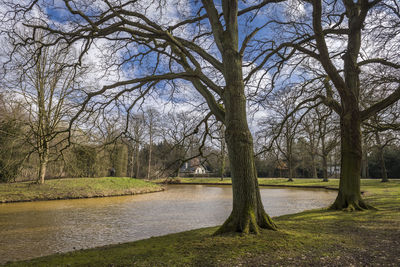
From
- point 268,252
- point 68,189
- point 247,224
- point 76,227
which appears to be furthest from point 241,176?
point 68,189

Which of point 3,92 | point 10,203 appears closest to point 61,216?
point 10,203

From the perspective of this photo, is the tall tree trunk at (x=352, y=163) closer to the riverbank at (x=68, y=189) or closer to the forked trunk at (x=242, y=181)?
the forked trunk at (x=242, y=181)

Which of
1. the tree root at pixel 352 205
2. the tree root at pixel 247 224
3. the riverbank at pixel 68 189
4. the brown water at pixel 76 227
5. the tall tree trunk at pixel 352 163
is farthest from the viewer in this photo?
the riverbank at pixel 68 189

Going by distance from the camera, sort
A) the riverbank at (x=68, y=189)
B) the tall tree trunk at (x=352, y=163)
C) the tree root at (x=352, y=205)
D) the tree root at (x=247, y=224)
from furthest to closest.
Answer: the riverbank at (x=68, y=189) → the tall tree trunk at (x=352, y=163) → the tree root at (x=352, y=205) → the tree root at (x=247, y=224)

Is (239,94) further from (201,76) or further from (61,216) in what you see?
(61,216)

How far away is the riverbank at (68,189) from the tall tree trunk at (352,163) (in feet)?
40.6

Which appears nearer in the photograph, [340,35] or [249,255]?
[249,255]

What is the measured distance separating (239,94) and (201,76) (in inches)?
35.2

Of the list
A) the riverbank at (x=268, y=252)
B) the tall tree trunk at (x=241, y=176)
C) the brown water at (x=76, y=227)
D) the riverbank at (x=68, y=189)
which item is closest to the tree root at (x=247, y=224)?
the tall tree trunk at (x=241, y=176)

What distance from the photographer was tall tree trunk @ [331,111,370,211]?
23.2 feet

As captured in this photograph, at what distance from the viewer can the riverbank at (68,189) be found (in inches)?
527

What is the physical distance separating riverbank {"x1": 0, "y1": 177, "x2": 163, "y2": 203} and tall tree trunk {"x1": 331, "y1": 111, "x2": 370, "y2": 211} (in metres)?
12.4

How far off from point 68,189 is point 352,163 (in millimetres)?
15233

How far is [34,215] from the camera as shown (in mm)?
9344
